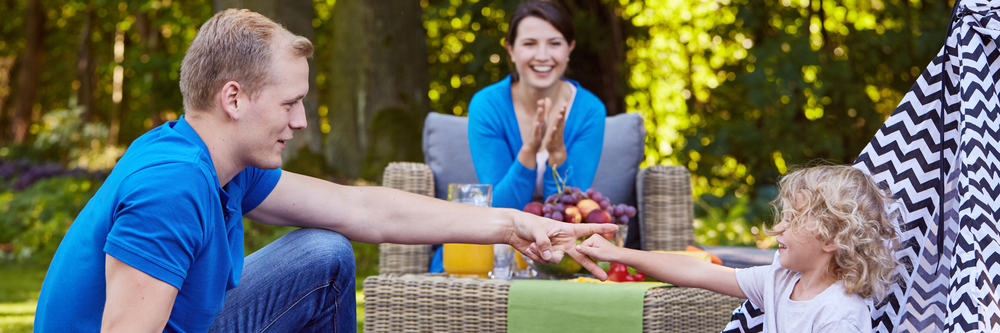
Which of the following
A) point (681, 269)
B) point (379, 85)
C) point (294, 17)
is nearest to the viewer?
point (681, 269)

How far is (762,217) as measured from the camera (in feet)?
18.6

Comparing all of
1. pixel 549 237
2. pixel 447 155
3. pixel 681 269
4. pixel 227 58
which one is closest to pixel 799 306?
pixel 681 269

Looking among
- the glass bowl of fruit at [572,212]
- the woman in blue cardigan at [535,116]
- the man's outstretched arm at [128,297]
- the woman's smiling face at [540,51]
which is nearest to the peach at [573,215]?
the glass bowl of fruit at [572,212]

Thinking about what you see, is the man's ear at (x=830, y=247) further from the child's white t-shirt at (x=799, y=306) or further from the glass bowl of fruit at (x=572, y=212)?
the glass bowl of fruit at (x=572, y=212)

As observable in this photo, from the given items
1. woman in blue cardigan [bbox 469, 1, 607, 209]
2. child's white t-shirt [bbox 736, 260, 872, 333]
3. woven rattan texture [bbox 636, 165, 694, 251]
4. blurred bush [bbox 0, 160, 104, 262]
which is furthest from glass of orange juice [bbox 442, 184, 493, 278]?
blurred bush [bbox 0, 160, 104, 262]

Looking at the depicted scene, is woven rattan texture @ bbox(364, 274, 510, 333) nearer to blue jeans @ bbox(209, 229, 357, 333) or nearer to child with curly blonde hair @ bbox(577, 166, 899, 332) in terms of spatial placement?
blue jeans @ bbox(209, 229, 357, 333)

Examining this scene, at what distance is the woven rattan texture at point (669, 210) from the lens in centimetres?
312

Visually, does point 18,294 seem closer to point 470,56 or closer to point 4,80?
point 470,56

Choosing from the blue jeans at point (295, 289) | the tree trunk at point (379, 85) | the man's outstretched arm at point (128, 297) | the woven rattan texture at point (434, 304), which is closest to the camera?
the man's outstretched arm at point (128, 297)

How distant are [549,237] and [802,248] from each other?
675mm

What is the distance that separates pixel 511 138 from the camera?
326 cm

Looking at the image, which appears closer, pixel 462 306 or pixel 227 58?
pixel 227 58

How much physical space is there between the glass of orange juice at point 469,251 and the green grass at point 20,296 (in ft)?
2.44

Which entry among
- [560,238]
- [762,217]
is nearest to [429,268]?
[560,238]
